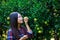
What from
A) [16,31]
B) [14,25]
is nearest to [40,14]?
[14,25]

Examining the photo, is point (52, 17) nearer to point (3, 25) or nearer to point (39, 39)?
point (39, 39)

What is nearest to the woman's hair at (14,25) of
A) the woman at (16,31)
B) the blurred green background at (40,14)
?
the woman at (16,31)

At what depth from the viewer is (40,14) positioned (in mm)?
6371

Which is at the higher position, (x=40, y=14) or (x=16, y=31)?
(x=40, y=14)

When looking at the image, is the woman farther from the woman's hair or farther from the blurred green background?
the blurred green background

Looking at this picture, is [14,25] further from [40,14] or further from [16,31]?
[40,14]

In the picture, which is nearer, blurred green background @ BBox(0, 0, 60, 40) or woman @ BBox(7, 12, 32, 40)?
woman @ BBox(7, 12, 32, 40)

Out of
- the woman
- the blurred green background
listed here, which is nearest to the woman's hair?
the woman

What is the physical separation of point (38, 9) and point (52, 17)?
36 centimetres

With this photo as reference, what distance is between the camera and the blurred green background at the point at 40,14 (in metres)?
6.27

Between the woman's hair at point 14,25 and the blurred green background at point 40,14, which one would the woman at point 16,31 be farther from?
the blurred green background at point 40,14

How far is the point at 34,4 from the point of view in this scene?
650 cm

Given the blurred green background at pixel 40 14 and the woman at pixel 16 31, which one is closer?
the woman at pixel 16 31

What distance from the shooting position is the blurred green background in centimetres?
627
